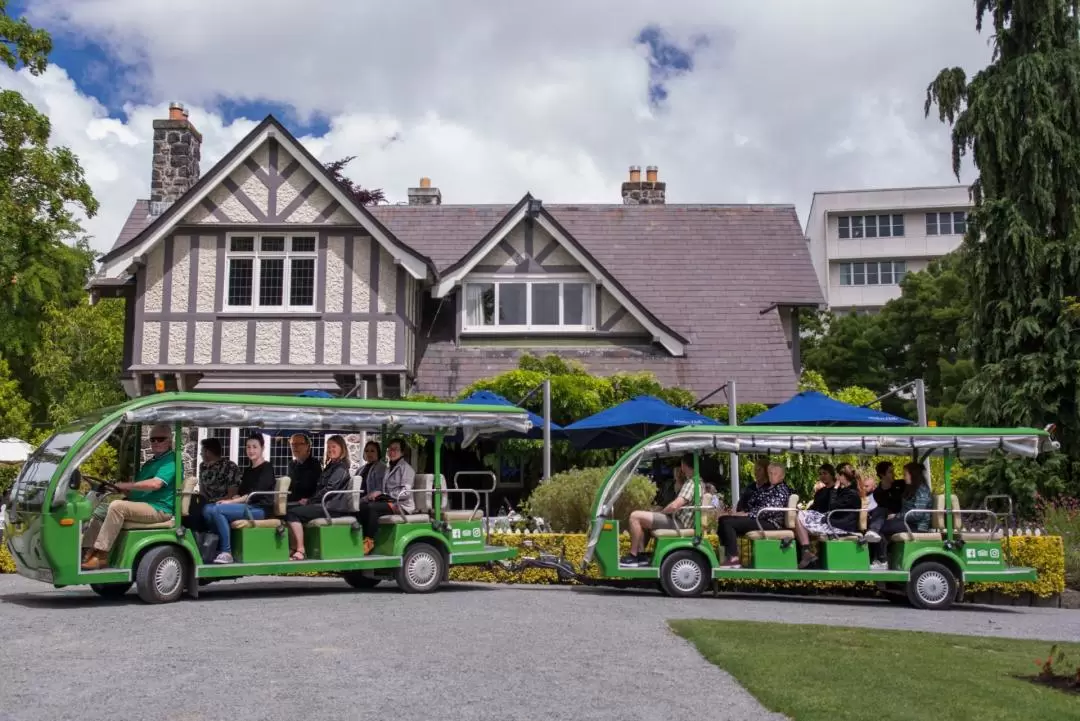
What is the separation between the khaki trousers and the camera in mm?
12156

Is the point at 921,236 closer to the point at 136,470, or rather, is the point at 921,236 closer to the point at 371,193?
the point at 371,193

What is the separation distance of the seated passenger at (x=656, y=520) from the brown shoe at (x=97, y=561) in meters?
5.83

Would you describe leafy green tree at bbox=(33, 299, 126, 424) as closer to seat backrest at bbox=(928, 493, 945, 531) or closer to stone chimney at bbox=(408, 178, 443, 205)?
stone chimney at bbox=(408, 178, 443, 205)

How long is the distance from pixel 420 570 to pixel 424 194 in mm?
19036

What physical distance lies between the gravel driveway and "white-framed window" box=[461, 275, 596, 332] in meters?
12.6

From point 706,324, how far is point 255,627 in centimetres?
1762

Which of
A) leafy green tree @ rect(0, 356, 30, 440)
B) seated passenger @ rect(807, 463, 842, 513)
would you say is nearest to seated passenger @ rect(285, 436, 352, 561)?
seated passenger @ rect(807, 463, 842, 513)

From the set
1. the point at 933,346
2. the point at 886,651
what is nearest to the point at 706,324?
the point at 886,651

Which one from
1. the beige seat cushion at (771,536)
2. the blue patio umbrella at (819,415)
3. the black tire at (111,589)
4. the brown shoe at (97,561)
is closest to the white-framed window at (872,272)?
the blue patio umbrella at (819,415)

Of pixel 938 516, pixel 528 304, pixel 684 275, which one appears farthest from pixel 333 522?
pixel 684 275

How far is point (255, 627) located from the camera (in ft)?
33.6

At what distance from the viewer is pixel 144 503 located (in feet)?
40.9

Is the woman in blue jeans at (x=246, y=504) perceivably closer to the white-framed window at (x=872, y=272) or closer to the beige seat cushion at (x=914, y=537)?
the beige seat cushion at (x=914, y=537)

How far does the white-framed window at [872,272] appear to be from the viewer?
65.4 meters
